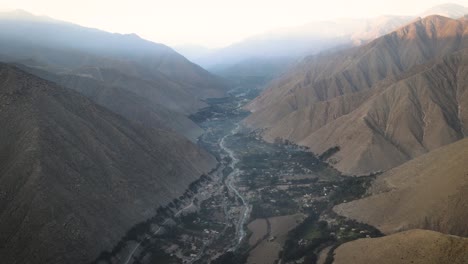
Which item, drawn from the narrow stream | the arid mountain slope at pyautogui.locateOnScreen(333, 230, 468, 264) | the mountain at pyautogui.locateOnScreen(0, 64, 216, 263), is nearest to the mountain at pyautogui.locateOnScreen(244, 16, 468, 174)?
the narrow stream

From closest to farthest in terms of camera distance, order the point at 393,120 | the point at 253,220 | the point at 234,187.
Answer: the point at 253,220, the point at 234,187, the point at 393,120

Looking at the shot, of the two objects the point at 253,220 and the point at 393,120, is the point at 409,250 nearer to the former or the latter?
the point at 253,220

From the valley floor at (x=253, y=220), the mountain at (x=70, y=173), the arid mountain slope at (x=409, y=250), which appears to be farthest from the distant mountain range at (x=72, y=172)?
the arid mountain slope at (x=409, y=250)

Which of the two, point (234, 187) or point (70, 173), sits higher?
point (70, 173)

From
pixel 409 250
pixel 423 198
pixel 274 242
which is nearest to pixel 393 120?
pixel 423 198

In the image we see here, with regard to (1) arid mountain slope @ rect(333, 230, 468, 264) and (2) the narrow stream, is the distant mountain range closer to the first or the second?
(2) the narrow stream

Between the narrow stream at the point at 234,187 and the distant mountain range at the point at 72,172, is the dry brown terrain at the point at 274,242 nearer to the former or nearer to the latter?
the narrow stream at the point at 234,187

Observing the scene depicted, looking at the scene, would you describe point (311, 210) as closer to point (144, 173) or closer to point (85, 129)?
point (144, 173)
